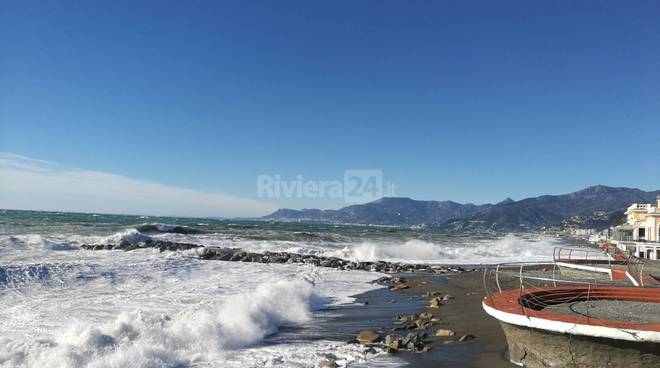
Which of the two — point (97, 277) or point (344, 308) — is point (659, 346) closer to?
point (344, 308)

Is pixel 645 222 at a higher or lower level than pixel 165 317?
higher

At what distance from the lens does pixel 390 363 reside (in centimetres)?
780

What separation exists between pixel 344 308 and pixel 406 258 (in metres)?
22.0

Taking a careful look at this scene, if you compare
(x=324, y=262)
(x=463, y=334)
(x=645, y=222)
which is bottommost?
(x=324, y=262)

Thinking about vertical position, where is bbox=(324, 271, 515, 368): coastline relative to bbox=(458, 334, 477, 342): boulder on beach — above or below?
below

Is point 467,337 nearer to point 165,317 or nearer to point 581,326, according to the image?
point 581,326

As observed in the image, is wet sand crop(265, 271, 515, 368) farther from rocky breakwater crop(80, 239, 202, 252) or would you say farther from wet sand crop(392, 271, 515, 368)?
rocky breakwater crop(80, 239, 202, 252)

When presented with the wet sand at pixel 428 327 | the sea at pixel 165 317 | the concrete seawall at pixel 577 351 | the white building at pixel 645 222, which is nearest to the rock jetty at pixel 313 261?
the sea at pixel 165 317

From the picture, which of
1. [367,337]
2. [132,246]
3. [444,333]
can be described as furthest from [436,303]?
[132,246]

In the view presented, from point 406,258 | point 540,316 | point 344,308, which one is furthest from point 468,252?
point 540,316

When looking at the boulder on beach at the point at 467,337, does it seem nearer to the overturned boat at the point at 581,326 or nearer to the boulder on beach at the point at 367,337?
the overturned boat at the point at 581,326

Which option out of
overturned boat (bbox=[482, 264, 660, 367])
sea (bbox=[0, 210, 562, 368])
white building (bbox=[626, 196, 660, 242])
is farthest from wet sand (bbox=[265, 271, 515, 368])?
white building (bbox=[626, 196, 660, 242])

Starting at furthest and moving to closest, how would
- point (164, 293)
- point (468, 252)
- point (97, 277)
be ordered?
point (468, 252) → point (97, 277) → point (164, 293)

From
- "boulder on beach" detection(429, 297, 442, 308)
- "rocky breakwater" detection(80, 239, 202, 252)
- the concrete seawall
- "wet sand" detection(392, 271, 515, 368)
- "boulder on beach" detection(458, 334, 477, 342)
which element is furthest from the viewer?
"rocky breakwater" detection(80, 239, 202, 252)
